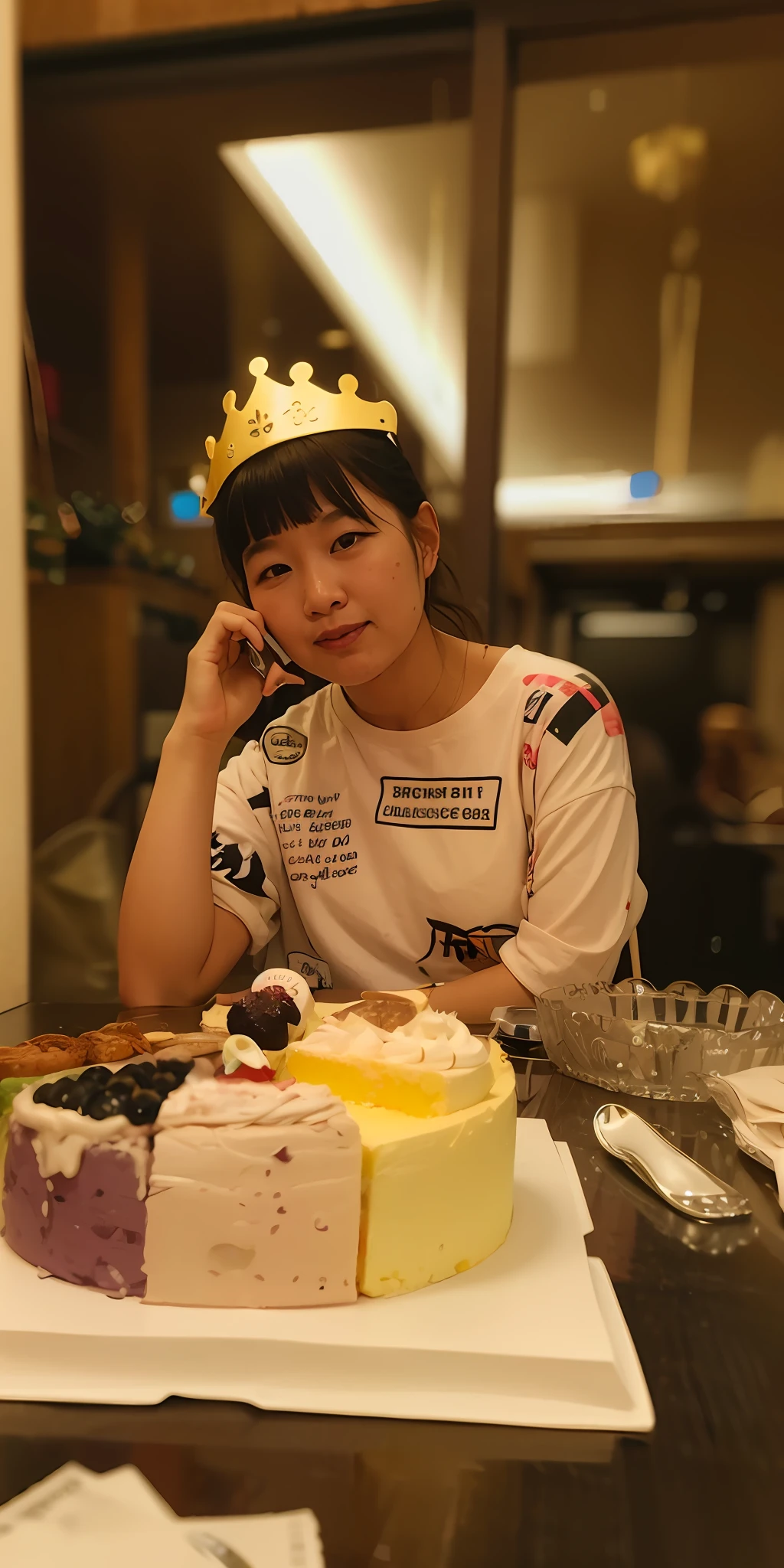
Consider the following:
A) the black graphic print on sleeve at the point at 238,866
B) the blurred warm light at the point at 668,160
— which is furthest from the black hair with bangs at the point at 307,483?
the blurred warm light at the point at 668,160

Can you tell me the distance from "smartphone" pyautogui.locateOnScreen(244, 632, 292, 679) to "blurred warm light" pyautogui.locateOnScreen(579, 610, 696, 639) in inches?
48.8

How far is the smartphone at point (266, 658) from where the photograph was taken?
1.39 m

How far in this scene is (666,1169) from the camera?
0.69 m

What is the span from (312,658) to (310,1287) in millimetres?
883

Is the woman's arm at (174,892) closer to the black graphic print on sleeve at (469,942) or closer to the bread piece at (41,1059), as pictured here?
the black graphic print on sleeve at (469,942)

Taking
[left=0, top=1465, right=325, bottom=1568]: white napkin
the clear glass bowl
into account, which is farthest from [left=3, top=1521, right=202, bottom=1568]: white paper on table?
the clear glass bowl

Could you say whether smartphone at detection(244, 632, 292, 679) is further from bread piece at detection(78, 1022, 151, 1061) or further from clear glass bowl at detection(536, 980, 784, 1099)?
bread piece at detection(78, 1022, 151, 1061)

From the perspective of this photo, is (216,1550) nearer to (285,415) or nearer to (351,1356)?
(351,1356)

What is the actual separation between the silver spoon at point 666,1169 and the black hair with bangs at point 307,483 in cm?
76

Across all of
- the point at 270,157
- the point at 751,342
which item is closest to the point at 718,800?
the point at 751,342

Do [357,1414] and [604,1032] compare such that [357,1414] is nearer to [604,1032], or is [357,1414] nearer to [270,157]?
[604,1032]

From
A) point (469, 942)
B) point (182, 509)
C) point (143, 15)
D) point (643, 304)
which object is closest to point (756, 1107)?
point (469, 942)

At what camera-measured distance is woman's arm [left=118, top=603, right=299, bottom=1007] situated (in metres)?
1.27

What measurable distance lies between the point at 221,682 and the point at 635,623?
1382mm
